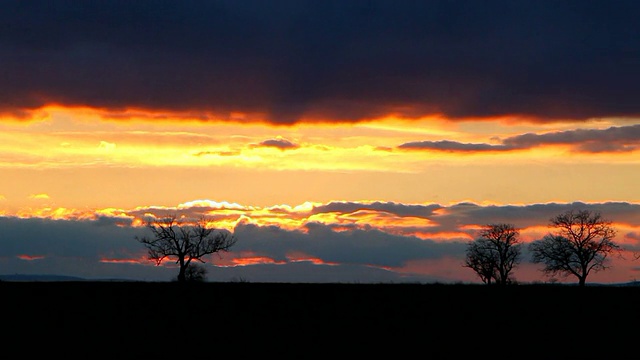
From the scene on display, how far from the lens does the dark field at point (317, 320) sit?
117 feet

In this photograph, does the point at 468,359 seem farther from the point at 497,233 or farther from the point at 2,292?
the point at 497,233

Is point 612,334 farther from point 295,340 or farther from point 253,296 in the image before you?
point 253,296

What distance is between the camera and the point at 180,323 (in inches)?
1603

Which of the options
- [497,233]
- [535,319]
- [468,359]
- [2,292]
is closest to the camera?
[468,359]

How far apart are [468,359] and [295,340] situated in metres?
7.12

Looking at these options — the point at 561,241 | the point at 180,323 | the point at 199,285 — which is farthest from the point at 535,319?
the point at 561,241

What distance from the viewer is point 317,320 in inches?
1658

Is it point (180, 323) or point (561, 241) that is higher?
point (561, 241)

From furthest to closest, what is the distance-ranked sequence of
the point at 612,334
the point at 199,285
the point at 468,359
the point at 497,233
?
the point at 497,233
the point at 199,285
the point at 612,334
the point at 468,359

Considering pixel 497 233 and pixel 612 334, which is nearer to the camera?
pixel 612 334

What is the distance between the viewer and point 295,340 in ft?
122

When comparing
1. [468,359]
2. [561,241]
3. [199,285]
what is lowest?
[468,359]

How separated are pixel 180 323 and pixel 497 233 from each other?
100100mm

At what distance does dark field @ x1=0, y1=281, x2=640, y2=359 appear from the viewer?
3572 centimetres
